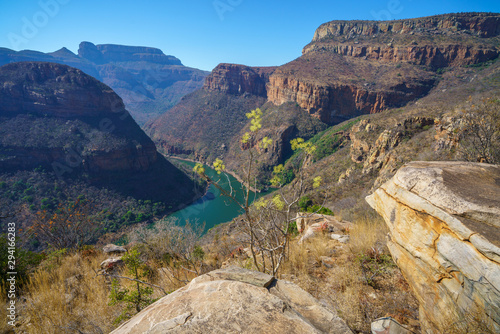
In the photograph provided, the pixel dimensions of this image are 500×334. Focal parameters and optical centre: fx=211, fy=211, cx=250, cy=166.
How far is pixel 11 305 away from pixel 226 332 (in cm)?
431

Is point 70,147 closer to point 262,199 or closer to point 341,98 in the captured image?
point 262,199

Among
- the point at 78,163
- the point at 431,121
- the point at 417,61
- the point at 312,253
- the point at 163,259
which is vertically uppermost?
the point at 417,61

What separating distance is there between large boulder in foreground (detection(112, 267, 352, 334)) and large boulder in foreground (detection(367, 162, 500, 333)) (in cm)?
155

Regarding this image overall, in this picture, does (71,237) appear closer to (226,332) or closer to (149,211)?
(226,332)

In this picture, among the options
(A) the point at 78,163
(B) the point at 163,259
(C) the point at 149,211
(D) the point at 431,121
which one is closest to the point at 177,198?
(C) the point at 149,211

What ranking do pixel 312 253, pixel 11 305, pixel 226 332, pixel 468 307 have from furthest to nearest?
pixel 312 253 < pixel 11 305 < pixel 468 307 < pixel 226 332

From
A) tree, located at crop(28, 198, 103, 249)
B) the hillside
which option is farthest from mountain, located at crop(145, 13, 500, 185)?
tree, located at crop(28, 198, 103, 249)

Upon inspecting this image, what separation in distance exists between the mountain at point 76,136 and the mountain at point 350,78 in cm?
2126

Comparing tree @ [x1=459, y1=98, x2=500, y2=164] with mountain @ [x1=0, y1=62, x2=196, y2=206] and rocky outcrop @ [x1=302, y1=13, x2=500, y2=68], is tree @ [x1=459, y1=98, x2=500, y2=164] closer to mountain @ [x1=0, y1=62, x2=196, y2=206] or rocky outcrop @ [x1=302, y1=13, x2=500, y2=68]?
mountain @ [x1=0, y1=62, x2=196, y2=206]

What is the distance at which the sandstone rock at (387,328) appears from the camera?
2473mm

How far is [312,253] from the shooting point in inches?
213

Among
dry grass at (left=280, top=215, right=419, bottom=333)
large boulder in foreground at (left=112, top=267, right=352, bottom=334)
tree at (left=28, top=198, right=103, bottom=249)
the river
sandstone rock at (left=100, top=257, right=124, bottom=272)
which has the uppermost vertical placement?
large boulder in foreground at (left=112, top=267, right=352, bottom=334)

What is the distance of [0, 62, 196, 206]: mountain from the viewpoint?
35844mm

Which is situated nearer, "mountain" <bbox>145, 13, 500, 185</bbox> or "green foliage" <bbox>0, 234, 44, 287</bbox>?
"green foliage" <bbox>0, 234, 44, 287</bbox>
